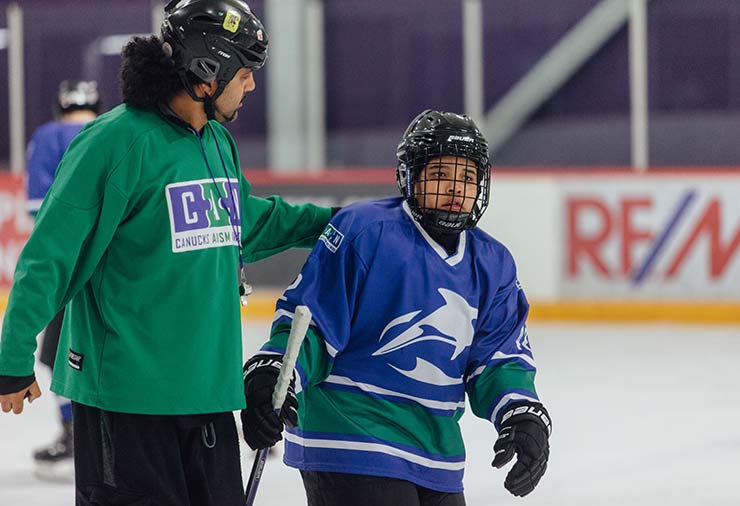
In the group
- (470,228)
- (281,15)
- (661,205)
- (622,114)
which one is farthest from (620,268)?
(470,228)

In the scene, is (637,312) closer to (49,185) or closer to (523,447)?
(49,185)

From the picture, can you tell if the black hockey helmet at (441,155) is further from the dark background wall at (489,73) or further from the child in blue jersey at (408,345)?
the dark background wall at (489,73)

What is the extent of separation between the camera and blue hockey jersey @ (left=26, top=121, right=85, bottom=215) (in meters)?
4.02

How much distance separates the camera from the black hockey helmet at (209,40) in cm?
211

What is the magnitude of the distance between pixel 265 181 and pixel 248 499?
5362mm

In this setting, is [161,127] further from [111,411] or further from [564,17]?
[564,17]

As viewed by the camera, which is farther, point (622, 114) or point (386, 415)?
point (622, 114)

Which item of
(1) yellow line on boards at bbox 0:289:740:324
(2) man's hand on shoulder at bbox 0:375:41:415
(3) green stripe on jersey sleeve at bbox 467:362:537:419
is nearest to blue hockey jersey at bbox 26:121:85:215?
Answer: (2) man's hand on shoulder at bbox 0:375:41:415

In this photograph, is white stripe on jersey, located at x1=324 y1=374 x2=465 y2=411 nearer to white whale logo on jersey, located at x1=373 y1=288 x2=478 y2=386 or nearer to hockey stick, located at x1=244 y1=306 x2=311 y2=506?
white whale logo on jersey, located at x1=373 y1=288 x2=478 y2=386

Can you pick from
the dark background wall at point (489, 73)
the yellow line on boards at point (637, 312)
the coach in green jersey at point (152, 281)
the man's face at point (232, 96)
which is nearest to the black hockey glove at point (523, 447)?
the coach in green jersey at point (152, 281)

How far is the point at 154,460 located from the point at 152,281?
274mm

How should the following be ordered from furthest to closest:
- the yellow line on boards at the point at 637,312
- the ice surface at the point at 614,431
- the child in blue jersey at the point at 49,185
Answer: the yellow line on boards at the point at 637,312
the child in blue jersey at the point at 49,185
the ice surface at the point at 614,431

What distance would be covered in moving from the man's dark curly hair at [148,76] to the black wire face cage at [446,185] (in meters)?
0.40

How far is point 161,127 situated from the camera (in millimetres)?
2086
